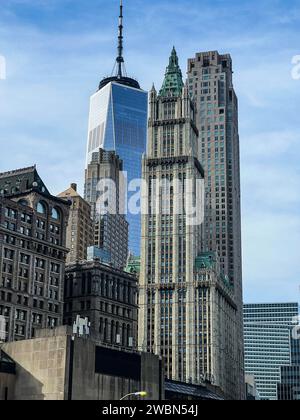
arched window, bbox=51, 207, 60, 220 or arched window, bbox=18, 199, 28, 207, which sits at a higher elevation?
arched window, bbox=18, 199, 28, 207

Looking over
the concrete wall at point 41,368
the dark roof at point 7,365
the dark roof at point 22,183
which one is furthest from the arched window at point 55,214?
the dark roof at point 7,365

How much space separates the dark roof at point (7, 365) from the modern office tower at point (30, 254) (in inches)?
2023

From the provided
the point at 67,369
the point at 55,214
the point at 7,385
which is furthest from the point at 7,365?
the point at 55,214

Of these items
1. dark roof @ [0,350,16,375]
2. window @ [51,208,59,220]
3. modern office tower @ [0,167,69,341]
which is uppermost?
window @ [51,208,59,220]

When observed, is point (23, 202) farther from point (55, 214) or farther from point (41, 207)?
point (55, 214)

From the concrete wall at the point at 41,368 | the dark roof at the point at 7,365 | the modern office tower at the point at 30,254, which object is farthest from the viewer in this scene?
the modern office tower at the point at 30,254

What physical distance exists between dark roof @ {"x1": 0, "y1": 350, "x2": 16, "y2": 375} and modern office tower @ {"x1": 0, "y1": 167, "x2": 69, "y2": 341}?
51.4 meters

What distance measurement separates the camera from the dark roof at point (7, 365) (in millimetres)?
116250

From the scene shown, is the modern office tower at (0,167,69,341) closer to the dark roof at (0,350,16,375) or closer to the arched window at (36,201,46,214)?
the arched window at (36,201,46,214)

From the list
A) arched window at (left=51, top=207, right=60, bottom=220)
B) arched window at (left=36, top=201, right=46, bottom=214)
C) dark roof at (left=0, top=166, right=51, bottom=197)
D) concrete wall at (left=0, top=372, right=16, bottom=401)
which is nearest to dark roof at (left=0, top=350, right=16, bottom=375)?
concrete wall at (left=0, top=372, right=16, bottom=401)

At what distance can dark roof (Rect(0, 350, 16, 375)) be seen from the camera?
116250mm

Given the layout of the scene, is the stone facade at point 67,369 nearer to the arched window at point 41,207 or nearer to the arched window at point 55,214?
the arched window at point 41,207

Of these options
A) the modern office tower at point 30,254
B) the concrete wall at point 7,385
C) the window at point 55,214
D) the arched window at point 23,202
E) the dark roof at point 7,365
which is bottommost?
the concrete wall at point 7,385

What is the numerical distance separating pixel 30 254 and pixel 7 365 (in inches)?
2726
